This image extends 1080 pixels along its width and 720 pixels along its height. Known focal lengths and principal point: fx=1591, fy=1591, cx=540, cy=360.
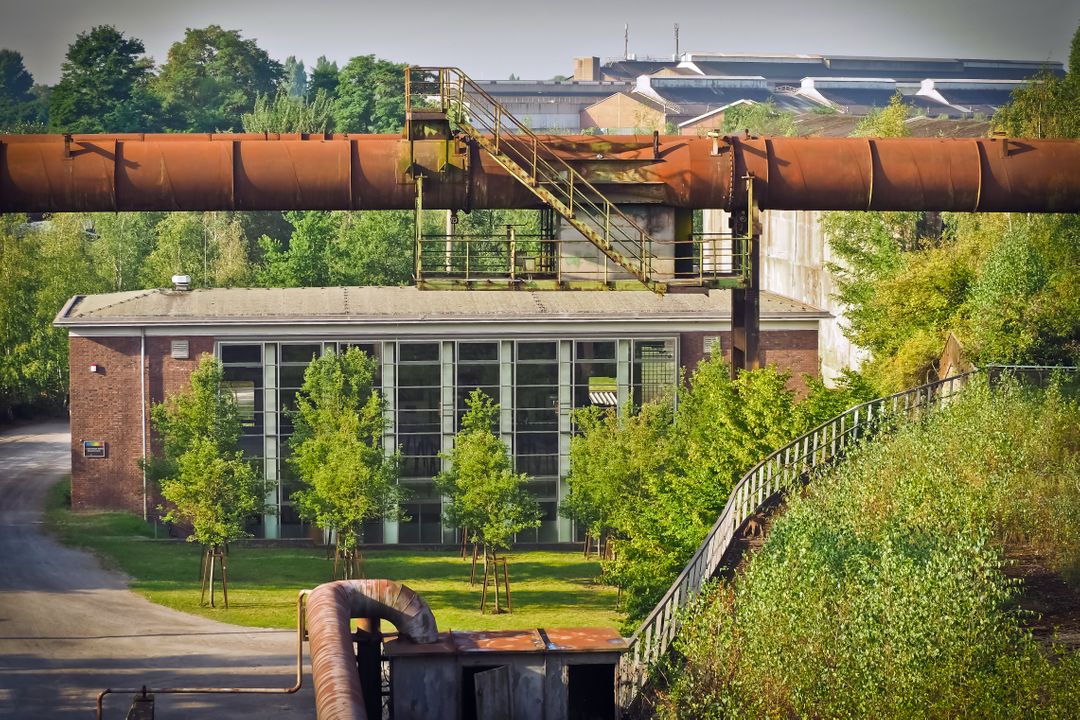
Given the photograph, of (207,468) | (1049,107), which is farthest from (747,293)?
(1049,107)

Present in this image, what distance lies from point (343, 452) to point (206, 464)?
3794 mm

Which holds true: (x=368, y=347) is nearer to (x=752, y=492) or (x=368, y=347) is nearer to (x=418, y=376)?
(x=418, y=376)

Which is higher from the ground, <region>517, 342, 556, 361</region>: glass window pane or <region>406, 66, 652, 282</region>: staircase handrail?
<region>406, 66, 652, 282</region>: staircase handrail

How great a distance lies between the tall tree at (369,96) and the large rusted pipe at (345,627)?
99.5 metres

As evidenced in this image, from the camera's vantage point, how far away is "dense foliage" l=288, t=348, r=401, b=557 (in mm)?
44375

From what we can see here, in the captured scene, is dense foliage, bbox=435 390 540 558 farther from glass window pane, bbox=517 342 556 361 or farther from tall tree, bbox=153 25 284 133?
tall tree, bbox=153 25 284 133

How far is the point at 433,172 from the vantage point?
25.7m

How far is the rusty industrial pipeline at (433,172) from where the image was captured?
25.5m

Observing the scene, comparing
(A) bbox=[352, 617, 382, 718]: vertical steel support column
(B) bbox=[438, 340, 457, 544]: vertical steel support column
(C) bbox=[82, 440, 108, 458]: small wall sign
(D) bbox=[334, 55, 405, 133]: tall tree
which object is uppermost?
(D) bbox=[334, 55, 405, 133]: tall tree

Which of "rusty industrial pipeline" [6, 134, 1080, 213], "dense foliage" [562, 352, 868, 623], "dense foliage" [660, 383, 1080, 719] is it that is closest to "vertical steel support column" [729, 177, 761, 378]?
"rusty industrial pipeline" [6, 134, 1080, 213]

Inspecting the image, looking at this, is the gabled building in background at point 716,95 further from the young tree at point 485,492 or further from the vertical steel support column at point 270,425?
the young tree at point 485,492

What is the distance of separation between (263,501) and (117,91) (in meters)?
84.3

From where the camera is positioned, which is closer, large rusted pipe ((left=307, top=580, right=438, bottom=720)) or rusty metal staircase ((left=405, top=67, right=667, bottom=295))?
large rusted pipe ((left=307, top=580, right=438, bottom=720))

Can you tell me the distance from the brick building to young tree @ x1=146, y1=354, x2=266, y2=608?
2.16 m
